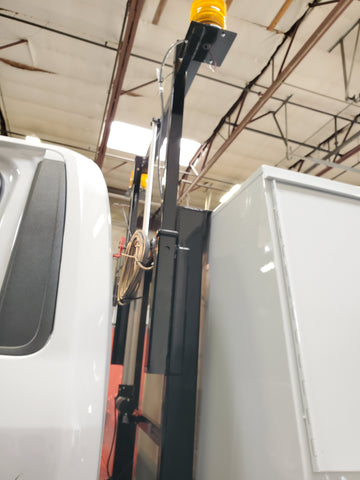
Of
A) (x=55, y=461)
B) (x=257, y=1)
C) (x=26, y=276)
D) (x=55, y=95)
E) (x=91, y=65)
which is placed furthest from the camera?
(x=55, y=95)

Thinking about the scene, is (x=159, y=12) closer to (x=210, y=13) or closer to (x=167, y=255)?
(x=210, y=13)

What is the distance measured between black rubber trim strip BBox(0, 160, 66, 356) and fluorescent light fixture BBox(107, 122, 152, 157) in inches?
178

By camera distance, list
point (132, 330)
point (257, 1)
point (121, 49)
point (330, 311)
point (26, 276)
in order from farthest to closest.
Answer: point (121, 49) → point (257, 1) → point (132, 330) → point (330, 311) → point (26, 276)

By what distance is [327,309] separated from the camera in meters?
1.14

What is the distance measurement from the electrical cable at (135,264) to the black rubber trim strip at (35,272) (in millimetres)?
665

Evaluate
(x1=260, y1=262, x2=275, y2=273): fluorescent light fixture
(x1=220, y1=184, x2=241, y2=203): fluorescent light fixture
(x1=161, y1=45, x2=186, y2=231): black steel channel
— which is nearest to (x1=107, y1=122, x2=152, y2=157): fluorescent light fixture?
(x1=220, y1=184, x2=241, y2=203): fluorescent light fixture

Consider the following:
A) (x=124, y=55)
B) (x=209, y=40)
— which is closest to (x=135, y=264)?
(x=209, y=40)

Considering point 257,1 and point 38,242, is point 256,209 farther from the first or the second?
point 257,1

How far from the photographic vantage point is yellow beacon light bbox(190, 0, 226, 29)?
1.55m

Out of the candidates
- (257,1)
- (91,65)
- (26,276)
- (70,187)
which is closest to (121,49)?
(91,65)

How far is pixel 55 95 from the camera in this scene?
18.5ft

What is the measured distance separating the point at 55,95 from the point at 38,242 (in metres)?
5.57

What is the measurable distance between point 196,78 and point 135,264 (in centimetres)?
413

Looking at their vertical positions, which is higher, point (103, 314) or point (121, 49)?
point (121, 49)
